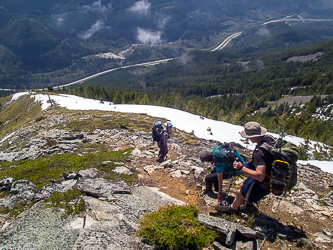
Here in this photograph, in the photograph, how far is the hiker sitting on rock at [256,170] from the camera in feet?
14.9

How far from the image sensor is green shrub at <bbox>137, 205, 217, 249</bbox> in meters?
3.90

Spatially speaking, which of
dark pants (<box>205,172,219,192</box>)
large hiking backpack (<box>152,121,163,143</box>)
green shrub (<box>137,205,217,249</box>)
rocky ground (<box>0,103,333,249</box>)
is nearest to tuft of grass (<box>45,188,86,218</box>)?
rocky ground (<box>0,103,333,249</box>)

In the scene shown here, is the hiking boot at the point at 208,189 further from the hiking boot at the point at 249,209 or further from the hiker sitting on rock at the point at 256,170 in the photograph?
the hiking boot at the point at 249,209

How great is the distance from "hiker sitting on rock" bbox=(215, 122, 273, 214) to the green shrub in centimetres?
176

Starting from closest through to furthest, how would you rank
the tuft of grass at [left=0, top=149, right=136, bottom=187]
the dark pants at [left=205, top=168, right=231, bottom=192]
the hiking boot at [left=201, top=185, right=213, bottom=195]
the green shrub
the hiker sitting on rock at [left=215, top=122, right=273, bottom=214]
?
1. the green shrub
2. the hiker sitting on rock at [left=215, top=122, right=273, bottom=214]
3. the dark pants at [left=205, top=168, right=231, bottom=192]
4. the hiking boot at [left=201, top=185, right=213, bottom=195]
5. the tuft of grass at [left=0, top=149, right=136, bottom=187]

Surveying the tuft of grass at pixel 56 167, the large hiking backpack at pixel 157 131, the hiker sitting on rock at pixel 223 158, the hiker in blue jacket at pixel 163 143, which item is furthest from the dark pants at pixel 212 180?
the large hiking backpack at pixel 157 131

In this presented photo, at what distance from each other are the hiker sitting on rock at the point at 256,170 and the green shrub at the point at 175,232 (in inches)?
69.3

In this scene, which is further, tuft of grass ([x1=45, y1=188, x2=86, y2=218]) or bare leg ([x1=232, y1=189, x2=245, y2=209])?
bare leg ([x1=232, y1=189, x2=245, y2=209])

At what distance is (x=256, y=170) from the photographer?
4574mm

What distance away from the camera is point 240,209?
227 inches

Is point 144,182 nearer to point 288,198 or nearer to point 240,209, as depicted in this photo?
point 240,209

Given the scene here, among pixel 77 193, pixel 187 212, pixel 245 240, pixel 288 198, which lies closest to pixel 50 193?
pixel 77 193

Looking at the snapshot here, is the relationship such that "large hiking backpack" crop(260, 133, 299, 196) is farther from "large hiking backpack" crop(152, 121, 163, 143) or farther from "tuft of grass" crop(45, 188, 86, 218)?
"large hiking backpack" crop(152, 121, 163, 143)

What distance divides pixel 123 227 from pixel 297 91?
231001 mm
